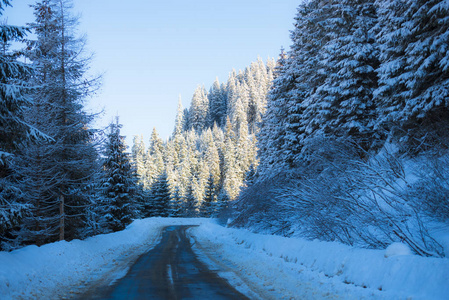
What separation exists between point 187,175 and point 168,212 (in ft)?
49.9

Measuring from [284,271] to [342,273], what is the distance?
2.56m

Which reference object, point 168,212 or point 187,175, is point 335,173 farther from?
point 187,175

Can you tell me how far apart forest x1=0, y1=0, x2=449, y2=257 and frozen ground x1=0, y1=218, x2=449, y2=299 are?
103cm

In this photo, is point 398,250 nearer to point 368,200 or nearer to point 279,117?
point 368,200

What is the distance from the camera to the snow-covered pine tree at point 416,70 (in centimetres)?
1065

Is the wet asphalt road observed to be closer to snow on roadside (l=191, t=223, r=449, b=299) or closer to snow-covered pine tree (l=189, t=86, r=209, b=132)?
snow on roadside (l=191, t=223, r=449, b=299)

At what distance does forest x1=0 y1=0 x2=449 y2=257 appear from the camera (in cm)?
848

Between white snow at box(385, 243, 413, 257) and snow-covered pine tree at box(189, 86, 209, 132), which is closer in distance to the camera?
white snow at box(385, 243, 413, 257)

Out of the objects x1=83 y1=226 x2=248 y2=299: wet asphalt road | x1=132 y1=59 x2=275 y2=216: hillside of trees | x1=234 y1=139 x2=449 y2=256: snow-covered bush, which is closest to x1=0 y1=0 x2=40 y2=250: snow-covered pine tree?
x1=83 y1=226 x2=248 y2=299: wet asphalt road

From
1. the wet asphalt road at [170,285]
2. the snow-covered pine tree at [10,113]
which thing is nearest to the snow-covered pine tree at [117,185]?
the wet asphalt road at [170,285]

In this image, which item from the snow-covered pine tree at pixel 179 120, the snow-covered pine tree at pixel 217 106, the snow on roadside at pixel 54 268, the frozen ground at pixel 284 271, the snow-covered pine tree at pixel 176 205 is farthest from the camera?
the snow-covered pine tree at pixel 217 106

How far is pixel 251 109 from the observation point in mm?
119250

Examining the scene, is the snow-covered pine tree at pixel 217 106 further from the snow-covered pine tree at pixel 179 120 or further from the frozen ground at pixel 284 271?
the frozen ground at pixel 284 271

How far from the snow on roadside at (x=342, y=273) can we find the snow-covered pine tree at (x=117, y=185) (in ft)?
58.5
